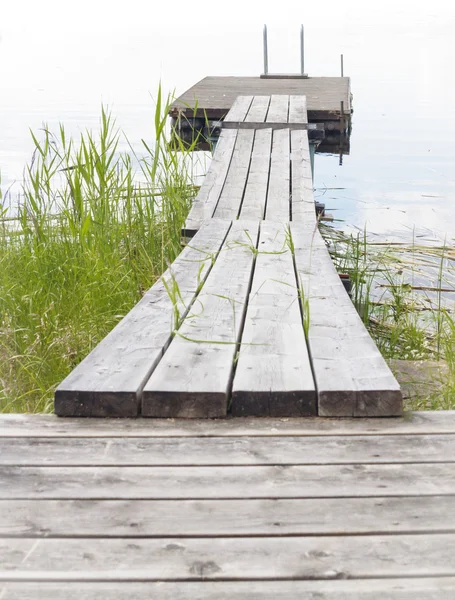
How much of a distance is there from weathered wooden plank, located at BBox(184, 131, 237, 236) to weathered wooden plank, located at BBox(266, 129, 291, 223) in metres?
0.33

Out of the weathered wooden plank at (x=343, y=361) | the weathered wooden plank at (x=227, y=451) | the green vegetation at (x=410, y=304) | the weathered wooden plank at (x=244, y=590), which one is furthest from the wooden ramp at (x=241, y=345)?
the green vegetation at (x=410, y=304)

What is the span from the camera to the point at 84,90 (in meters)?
30.3

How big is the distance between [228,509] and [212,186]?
12.5 feet

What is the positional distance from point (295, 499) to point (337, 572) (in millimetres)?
254

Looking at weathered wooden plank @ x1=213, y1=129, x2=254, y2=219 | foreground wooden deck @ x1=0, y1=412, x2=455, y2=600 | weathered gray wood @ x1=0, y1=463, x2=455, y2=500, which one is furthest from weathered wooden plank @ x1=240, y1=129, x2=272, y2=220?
weathered gray wood @ x1=0, y1=463, x2=455, y2=500

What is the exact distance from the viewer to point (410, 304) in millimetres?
5793

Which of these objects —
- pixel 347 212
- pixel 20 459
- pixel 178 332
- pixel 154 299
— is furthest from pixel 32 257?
pixel 347 212

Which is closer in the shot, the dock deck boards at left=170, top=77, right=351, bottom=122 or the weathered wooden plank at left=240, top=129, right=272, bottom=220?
the weathered wooden plank at left=240, top=129, right=272, bottom=220

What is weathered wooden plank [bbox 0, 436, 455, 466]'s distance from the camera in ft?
5.92

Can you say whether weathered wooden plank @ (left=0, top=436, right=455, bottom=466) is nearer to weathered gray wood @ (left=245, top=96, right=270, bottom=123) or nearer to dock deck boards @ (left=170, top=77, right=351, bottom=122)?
dock deck boards @ (left=170, top=77, right=351, bottom=122)

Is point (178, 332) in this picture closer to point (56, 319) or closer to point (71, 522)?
point (71, 522)

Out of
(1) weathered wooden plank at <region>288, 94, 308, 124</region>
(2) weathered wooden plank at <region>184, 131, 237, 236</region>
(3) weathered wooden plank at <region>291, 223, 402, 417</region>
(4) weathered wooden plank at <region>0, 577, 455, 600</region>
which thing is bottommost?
(4) weathered wooden plank at <region>0, 577, 455, 600</region>

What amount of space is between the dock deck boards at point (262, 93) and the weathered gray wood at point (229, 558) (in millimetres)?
5685

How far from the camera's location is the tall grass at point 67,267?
3.57 meters
